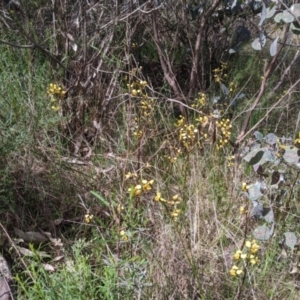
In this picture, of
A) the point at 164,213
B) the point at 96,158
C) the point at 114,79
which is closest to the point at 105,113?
the point at 114,79

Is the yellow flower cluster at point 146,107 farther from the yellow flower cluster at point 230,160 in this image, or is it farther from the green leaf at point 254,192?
the green leaf at point 254,192

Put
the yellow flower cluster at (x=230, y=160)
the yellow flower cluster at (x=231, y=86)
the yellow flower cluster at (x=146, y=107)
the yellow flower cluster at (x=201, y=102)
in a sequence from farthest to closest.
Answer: the yellow flower cluster at (x=231, y=86), the yellow flower cluster at (x=201, y=102), the yellow flower cluster at (x=146, y=107), the yellow flower cluster at (x=230, y=160)

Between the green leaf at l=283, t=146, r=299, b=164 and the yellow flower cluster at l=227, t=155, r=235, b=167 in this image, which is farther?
the yellow flower cluster at l=227, t=155, r=235, b=167

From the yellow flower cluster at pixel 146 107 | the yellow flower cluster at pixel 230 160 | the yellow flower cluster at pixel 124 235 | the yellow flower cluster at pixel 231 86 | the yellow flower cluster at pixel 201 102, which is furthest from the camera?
the yellow flower cluster at pixel 231 86

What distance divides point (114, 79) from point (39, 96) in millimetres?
423

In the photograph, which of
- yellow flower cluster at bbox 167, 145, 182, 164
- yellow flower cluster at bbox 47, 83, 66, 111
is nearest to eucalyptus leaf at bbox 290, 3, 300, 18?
yellow flower cluster at bbox 167, 145, 182, 164

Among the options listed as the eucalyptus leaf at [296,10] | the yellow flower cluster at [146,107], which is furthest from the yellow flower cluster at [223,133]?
the eucalyptus leaf at [296,10]

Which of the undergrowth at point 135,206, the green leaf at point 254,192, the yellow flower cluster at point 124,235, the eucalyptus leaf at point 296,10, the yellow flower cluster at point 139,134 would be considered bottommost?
the undergrowth at point 135,206

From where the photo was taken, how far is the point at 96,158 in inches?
113

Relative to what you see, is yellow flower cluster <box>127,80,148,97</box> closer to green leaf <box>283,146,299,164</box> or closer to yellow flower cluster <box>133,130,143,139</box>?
yellow flower cluster <box>133,130,143,139</box>

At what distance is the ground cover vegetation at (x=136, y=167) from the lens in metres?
2.08

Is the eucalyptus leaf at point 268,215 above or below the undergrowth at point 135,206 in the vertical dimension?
above

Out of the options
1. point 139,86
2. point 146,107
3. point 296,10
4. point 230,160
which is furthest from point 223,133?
point 296,10

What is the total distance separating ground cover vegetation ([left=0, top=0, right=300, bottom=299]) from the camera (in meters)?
2.08
